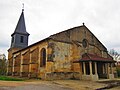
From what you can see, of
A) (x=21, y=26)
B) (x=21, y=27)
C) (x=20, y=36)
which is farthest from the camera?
(x=21, y=26)

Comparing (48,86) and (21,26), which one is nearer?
(48,86)

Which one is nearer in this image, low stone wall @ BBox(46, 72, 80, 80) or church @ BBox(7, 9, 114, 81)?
low stone wall @ BBox(46, 72, 80, 80)

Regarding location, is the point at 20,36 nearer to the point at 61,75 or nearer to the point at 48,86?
the point at 61,75

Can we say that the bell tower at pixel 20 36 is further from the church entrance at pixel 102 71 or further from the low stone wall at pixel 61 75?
the church entrance at pixel 102 71

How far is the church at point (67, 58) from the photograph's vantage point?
826 inches

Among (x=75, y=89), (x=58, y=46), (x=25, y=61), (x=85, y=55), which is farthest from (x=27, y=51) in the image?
(x=75, y=89)

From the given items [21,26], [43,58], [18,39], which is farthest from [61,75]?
[21,26]

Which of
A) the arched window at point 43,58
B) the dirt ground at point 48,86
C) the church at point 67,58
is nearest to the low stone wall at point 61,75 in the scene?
the church at point 67,58

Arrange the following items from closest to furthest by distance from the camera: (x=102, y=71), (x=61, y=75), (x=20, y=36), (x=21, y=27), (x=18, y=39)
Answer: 1. (x=61, y=75)
2. (x=102, y=71)
3. (x=18, y=39)
4. (x=20, y=36)
5. (x=21, y=27)

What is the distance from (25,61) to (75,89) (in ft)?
55.0

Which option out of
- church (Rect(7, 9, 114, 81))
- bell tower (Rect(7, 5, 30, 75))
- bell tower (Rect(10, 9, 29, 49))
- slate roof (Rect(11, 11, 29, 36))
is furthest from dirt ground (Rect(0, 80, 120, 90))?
slate roof (Rect(11, 11, 29, 36))

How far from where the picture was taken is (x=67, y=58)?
22641mm

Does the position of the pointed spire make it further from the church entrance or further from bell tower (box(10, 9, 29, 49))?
the church entrance

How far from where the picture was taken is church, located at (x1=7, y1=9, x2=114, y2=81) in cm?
2098
